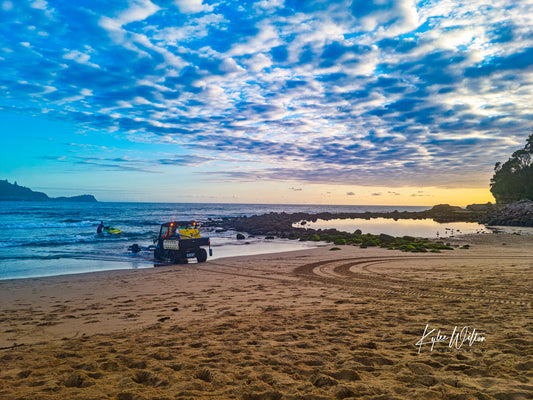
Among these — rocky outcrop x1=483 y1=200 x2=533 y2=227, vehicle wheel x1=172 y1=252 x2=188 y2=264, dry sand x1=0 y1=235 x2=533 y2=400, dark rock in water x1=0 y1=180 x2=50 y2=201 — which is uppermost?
dark rock in water x1=0 y1=180 x2=50 y2=201

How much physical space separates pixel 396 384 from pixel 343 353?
1156mm

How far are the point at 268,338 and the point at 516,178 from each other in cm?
9265

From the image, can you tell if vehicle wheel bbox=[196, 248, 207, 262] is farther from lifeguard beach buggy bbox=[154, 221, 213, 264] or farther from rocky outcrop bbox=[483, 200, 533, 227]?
rocky outcrop bbox=[483, 200, 533, 227]

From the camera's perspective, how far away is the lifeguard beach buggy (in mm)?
17984

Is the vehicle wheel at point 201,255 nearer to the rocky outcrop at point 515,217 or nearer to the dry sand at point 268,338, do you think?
the dry sand at point 268,338

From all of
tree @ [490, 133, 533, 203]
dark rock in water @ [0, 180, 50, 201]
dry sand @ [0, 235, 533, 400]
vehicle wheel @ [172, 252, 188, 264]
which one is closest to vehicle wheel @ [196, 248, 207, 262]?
vehicle wheel @ [172, 252, 188, 264]

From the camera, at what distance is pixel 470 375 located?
4355 millimetres

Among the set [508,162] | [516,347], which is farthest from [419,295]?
[508,162]

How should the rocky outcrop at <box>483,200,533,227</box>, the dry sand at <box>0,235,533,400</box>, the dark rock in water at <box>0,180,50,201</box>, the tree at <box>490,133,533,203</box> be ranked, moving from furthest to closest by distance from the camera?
1. the dark rock in water at <box>0,180,50,201</box>
2. the tree at <box>490,133,533,203</box>
3. the rocky outcrop at <box>483,200,533,227</box>
4. the dry sand at <box>0,235,533,400</box>

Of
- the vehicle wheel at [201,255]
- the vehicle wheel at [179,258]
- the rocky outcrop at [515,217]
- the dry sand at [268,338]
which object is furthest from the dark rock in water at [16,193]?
the rocky outcrop at [515,217]

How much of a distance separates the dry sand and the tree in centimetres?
7710

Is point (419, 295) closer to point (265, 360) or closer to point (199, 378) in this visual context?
point (265, 360)

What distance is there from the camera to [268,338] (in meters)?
A: 5.99

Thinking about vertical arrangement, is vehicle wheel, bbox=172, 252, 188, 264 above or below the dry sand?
below
